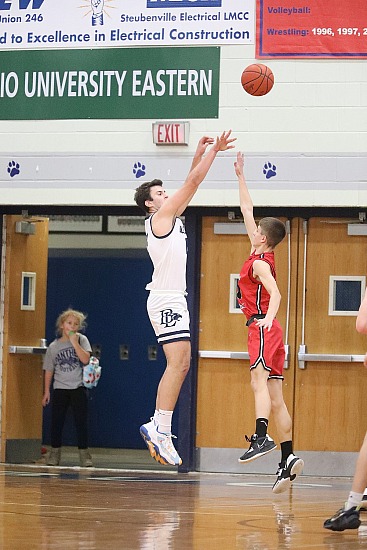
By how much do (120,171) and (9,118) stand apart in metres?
1.53

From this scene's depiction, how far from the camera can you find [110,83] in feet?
44.7

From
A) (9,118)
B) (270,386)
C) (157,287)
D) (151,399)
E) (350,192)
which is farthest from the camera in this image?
(151,399)

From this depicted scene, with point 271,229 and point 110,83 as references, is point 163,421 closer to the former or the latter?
point 271,229

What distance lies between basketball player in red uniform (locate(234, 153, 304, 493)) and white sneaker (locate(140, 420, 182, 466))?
0.97m

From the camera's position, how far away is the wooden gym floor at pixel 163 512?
257 inches

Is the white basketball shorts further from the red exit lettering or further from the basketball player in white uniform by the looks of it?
the red exit lettering

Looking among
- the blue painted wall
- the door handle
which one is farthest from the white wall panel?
the blue painted wall

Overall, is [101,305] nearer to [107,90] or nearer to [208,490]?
[107,90]

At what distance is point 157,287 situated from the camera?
912cm

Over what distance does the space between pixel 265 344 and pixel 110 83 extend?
4857 mm

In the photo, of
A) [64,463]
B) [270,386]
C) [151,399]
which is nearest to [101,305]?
[151,399]

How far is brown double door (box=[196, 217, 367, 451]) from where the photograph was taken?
13.1 metres

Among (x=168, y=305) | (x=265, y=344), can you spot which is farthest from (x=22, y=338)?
(x=168, y=305)

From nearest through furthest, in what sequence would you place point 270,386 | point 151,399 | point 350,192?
1. point 270,386
2. point 350,192
3. point 151,399
